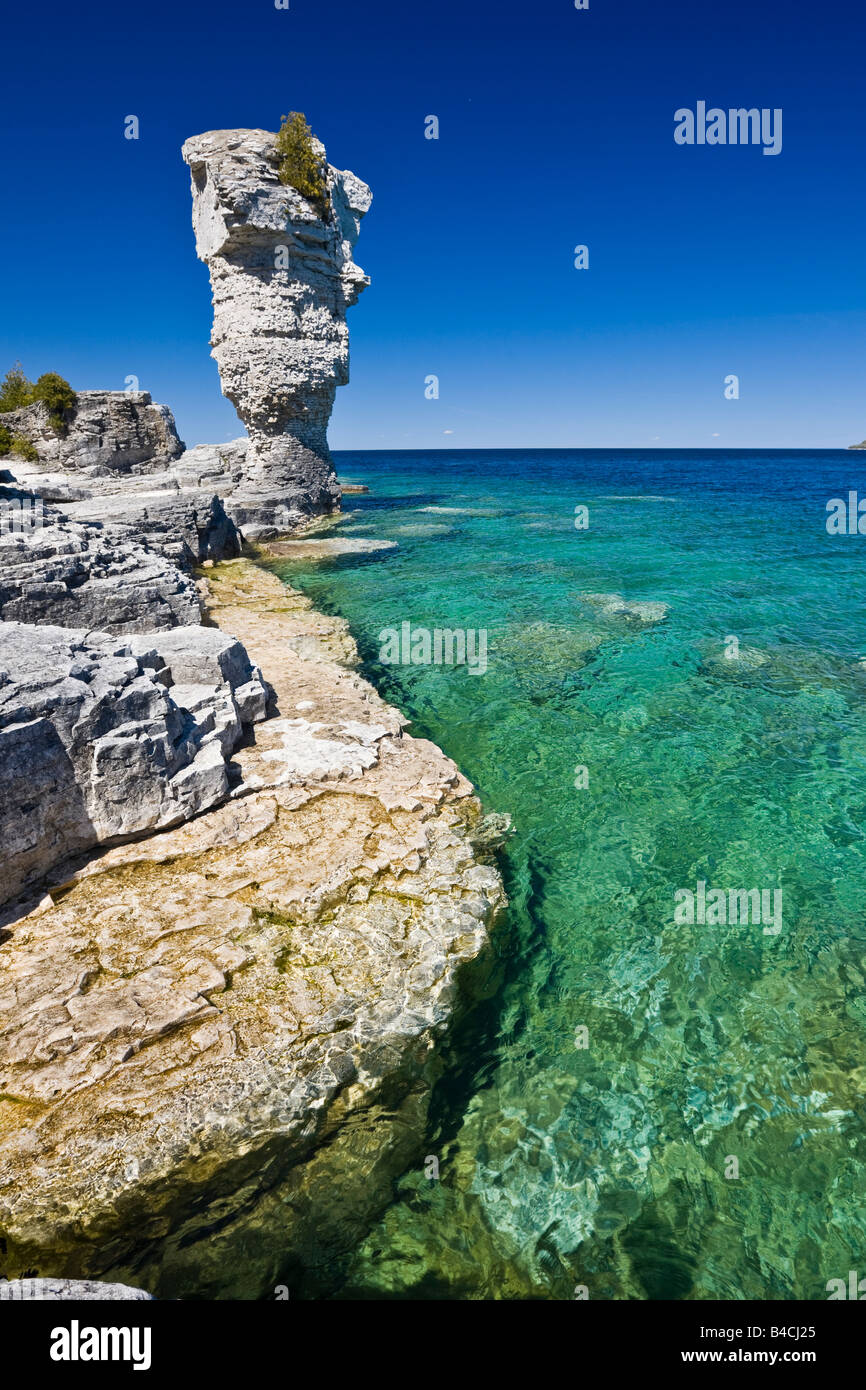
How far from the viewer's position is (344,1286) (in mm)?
3688

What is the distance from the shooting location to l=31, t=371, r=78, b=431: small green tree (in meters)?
26.2

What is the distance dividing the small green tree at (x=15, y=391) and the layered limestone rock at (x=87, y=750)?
82.6 feet

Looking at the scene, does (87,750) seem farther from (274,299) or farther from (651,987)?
(274,299)

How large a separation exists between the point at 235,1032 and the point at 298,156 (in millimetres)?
31795

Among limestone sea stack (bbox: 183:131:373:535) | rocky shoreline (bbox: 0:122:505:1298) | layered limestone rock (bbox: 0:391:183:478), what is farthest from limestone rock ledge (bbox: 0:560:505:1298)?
layered limestone rock (bbox: 0:391:183:478)

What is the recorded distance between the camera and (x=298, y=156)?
1005 inches

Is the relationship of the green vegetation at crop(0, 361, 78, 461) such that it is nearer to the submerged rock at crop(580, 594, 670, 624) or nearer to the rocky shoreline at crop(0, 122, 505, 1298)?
the rocky shoreline at crop(0, 122, 505, 1298)

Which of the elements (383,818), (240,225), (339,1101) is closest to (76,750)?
(383,818)

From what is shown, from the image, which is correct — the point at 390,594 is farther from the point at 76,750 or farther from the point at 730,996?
the point at 730,996

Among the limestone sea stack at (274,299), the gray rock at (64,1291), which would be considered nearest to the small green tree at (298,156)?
the limestone sea stack at (274,299)

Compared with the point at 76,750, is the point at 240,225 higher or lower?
higher

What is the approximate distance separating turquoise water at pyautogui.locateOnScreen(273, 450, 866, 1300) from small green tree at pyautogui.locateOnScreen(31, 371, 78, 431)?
20.1 m

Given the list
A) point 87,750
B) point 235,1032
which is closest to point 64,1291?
point 235,1032

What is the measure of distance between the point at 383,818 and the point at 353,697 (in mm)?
3562
